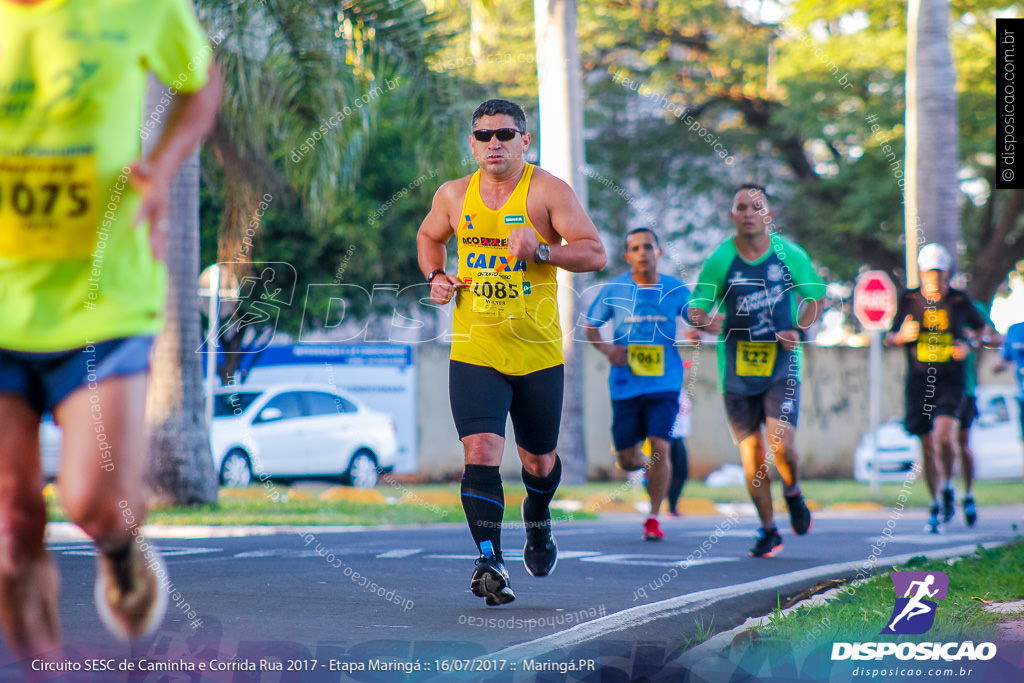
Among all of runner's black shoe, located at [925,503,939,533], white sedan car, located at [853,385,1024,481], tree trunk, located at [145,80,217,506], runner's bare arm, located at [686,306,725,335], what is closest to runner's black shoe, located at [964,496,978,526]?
runner's black shoe, located at [925,503,939,533]

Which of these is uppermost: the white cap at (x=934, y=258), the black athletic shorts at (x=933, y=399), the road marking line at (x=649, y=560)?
the white cap at (x=934, y=258)

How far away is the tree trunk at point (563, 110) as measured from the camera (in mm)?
16344

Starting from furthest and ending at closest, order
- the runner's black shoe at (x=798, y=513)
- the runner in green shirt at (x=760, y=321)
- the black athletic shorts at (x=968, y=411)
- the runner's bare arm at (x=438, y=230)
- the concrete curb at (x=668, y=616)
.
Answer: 1. the black athletic shorts at (x=968, y=411)
2. the runner's black shoe at (x=798, y=513)
3. the runner in green shirt at (x=760, y=321)
4. the runner's bare arm at (x=438, y=230)
5. the concrete curb at (x=668, y=616)

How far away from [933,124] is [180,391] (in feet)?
29.2

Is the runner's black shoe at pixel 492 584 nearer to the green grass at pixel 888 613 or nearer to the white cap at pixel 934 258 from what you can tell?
the green grass at pixel 888 613

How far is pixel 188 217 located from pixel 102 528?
31.5ft

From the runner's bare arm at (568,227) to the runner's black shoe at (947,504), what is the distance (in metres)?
6.66

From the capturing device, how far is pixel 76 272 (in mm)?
3248

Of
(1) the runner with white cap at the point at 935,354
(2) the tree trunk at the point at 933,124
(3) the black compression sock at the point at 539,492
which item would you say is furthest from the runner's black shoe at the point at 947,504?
(3) the black compression sock at the point at 539,492

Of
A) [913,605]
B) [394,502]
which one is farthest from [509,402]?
[394,502]

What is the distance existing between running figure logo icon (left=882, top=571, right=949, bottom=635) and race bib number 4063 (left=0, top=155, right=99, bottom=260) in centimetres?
298

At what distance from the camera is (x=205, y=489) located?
12.9 m

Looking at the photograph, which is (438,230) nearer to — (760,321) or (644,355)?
(760,321)

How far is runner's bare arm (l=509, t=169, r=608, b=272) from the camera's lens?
5617 millimetres
